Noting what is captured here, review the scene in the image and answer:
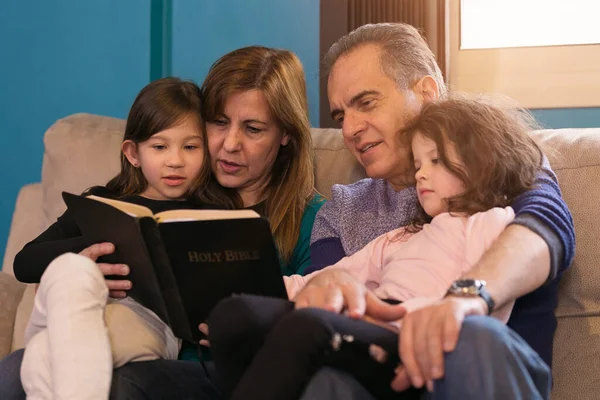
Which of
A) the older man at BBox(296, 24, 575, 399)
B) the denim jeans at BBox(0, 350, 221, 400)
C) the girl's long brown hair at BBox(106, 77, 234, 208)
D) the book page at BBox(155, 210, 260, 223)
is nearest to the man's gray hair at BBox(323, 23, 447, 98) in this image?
the older man at BBox(296, 24, 575, 399)

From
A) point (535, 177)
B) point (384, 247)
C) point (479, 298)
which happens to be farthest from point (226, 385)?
point (535, 177)

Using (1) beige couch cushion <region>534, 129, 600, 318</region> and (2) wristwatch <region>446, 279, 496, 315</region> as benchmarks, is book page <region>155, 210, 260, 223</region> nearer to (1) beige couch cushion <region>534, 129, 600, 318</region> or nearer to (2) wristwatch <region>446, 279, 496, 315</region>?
(2) wristwatch <region>446, 279, 496, 315</region>

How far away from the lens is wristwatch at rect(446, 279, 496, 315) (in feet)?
3.60

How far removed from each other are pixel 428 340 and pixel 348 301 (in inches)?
7.8

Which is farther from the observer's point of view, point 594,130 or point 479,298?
point 594,130

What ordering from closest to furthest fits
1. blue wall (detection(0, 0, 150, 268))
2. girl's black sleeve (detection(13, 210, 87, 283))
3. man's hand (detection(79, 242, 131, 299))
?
1. man's hand (detection(79, 242, 131, 299))
2. girl's black sleeve (detection(13, 210, 87, 283))
3. blue wall (detection(0, 0, 150, 268))

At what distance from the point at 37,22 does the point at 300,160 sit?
139 cm

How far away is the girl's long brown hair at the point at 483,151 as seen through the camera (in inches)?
54.2

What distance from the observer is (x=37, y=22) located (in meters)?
2.81

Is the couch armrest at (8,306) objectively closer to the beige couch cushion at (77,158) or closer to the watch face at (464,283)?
the beige couch cushion at (77,158)

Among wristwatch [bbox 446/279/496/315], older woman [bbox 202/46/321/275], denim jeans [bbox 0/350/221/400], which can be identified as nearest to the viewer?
wristwatch [bbox 446/279/496/315]

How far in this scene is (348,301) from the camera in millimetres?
1152

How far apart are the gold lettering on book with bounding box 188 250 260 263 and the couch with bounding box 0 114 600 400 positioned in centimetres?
69

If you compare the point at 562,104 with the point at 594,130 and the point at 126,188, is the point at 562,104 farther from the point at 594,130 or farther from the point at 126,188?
the point at 126,188
